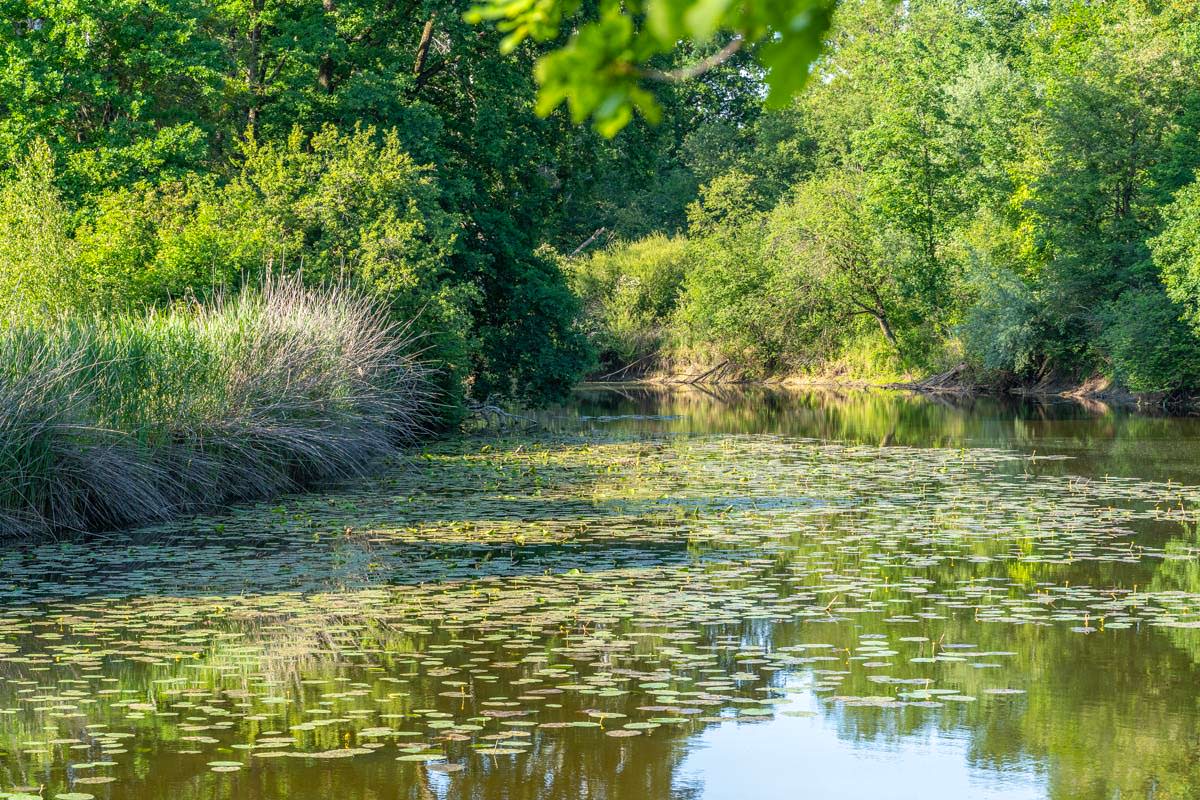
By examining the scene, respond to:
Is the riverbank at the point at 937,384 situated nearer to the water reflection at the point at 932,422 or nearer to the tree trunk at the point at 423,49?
the water reflection at the point at 932,422

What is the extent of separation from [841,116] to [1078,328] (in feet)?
81.5

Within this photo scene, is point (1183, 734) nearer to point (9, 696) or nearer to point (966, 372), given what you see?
point (9, 696)

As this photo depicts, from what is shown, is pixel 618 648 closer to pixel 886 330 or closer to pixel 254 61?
pixel 254 61

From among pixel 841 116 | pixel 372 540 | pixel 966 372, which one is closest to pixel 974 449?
pixel 372 540

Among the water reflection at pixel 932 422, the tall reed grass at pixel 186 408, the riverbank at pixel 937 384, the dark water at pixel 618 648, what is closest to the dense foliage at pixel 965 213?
the riverbank at pixel 937 384

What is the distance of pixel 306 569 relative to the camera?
12039 millimetres

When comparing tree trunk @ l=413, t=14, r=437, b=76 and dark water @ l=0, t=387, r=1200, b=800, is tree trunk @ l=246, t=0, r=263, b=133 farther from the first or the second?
dark water @ l=0, t=387, r=1200, b=800

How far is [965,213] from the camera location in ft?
168

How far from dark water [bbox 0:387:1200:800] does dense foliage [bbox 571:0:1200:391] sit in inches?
906

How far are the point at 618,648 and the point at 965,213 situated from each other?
1766 inches

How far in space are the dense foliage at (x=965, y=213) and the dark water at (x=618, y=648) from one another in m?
23.0

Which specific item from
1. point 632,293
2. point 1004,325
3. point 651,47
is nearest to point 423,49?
point 1004,325

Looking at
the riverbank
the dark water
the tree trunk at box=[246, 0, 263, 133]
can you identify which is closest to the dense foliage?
the riverbank

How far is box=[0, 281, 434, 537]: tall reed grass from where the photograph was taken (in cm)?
1397
